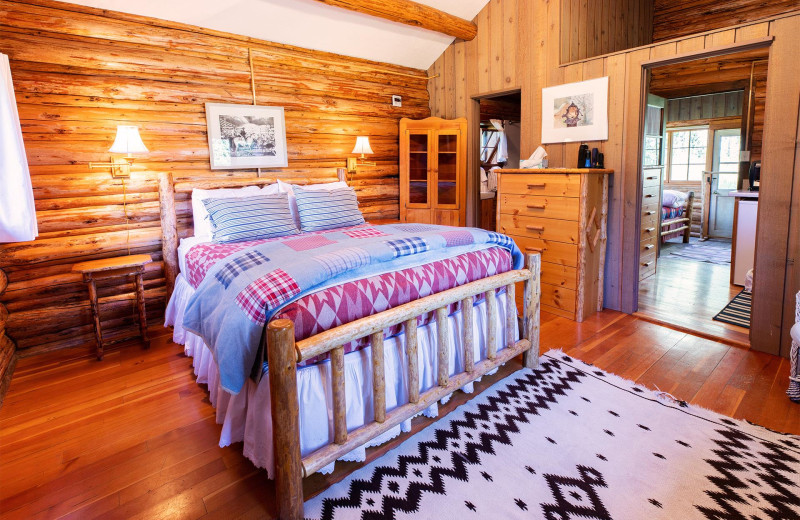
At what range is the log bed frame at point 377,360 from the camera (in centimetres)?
145

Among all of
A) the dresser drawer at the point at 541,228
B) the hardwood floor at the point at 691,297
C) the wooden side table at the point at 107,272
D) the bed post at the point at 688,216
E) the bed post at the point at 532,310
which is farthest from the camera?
the bed post at the point at 688,216

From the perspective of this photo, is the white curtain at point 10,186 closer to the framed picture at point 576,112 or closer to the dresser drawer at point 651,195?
the framed picture at point 576,112

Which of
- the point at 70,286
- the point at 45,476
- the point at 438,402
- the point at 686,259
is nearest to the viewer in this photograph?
the point at 45,476

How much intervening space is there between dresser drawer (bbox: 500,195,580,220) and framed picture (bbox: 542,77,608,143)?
703 millimetres

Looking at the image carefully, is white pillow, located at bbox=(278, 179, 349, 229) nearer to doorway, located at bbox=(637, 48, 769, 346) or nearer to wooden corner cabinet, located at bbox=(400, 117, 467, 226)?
wooden corner cabinet, located at bbox=(400, 117, 467, 226)

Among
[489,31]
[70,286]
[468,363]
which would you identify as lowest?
[468,363]

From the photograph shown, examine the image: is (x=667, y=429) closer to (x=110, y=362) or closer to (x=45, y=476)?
(x=45, y=476)

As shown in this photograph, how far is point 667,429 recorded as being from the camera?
2021 mm

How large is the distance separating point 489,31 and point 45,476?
4.85m

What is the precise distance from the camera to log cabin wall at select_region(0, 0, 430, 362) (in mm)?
2918

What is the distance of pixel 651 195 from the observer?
448cm

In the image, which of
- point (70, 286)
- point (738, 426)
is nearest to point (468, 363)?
point (738, 426)

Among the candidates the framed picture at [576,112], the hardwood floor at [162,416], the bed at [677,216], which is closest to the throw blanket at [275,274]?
the hardwood floor at [162,416]

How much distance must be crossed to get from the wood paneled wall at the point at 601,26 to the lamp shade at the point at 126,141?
353 centimetres
